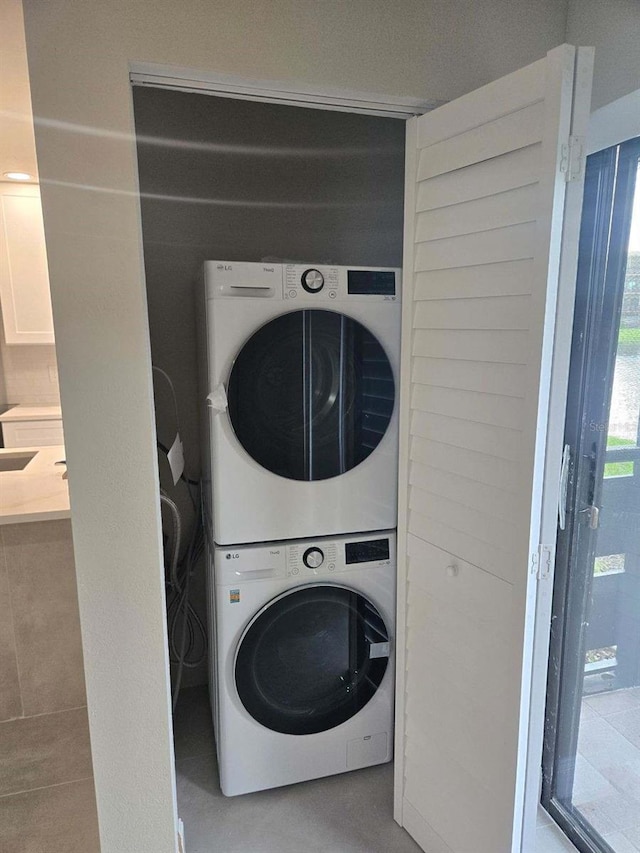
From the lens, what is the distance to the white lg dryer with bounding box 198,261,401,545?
5.16 ft

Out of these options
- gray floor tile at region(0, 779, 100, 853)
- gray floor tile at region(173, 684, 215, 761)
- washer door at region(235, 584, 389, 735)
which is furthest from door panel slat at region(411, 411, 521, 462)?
gray floor tile at region(0, 779, 100, 853)

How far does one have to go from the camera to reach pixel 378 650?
6.04 feet

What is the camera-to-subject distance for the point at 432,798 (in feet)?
5.16

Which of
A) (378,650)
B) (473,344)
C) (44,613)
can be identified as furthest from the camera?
(44,613)

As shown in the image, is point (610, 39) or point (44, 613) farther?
point (44, 613)

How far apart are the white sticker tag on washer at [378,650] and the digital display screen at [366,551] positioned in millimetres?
284

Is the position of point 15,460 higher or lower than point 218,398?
lower

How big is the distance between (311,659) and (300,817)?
0.48 m

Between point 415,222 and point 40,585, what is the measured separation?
1.82m

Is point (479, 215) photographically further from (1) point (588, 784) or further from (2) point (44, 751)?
(2) point (44, 751)

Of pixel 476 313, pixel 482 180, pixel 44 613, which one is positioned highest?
pixel 482 180

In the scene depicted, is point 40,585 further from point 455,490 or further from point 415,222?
point 415,222

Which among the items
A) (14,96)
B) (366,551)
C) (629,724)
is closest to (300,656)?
(366,551)

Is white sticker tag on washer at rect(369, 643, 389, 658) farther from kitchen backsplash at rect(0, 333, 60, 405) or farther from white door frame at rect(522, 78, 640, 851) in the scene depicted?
kitchen backsplash at rect(0, 333, 60, 405)
